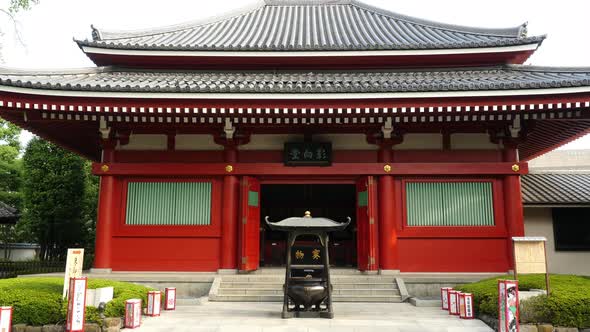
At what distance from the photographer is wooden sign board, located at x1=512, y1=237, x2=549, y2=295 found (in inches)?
328

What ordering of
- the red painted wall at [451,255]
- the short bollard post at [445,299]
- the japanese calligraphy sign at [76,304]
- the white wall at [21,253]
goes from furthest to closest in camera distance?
the white wall at [21,253] → the red painted wall at [451,255] → the short bollard post at [445,299] → the japanese calligraphy sign at [76,304]

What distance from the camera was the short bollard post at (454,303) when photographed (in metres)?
9.58

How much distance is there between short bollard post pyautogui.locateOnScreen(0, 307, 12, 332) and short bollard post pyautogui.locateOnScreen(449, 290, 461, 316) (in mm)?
8519

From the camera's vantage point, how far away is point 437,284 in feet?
39.1

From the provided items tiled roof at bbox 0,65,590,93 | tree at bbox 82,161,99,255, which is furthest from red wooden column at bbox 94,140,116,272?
tree at bbox 82,161,99,255

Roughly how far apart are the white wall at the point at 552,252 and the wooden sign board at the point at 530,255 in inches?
297

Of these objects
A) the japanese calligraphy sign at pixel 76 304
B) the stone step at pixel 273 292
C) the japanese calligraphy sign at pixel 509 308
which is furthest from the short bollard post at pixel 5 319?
the japanese calligraphy sign at pixel 509 308

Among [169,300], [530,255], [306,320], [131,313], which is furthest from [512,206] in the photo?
[131,313]

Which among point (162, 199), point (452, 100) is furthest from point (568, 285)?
point (162, 199)

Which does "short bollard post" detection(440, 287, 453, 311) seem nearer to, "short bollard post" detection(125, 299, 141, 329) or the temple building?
the temple building

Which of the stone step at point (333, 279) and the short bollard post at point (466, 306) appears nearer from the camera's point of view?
the short bollard post at point (466, 306)

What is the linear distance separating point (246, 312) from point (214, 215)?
3.93 metres

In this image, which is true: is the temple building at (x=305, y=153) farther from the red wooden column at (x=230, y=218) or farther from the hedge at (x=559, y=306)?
the hedge at (x=559, y=306)

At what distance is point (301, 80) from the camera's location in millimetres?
13195
